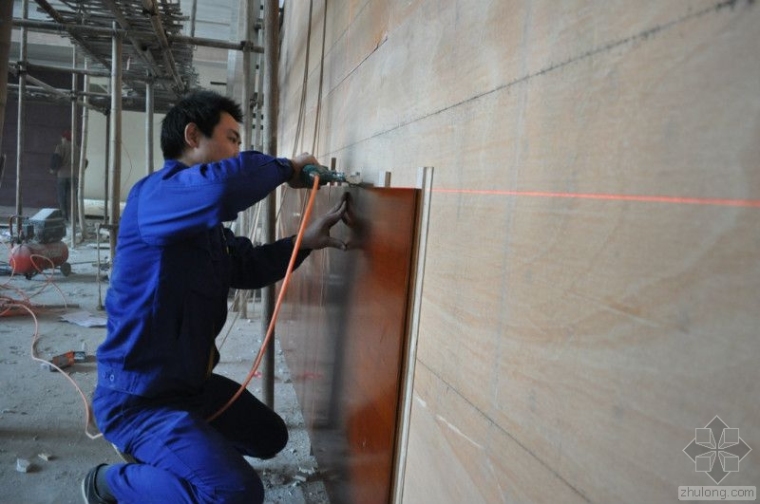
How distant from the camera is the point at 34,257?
6.01 m

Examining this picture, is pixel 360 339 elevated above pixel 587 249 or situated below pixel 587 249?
below

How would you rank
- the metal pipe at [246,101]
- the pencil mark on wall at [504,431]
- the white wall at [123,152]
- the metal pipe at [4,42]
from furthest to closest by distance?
the white wall at [123,152] → the metal pipe at [246,101] → the metal pipe at [4,42] → the pencil mark on wall at [504,431]

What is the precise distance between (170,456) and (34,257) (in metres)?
5.53

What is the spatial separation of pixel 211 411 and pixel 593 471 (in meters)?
1.67

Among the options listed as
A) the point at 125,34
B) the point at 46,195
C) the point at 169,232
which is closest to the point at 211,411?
the point at 169,232

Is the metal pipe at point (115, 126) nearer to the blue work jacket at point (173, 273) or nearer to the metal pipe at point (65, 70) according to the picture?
the metal pipe at point (65, 70)

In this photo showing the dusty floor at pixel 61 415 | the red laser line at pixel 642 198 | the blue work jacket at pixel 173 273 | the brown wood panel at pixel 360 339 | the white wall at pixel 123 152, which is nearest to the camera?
the red laser line at pixel 642 198

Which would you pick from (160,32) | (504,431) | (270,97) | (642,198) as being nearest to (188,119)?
(270,97)

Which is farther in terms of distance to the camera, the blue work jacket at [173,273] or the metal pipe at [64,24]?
the metal pipe at [64,24]

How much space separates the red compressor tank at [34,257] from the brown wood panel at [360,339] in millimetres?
4974

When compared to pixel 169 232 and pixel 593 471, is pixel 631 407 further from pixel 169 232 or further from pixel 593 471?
pixel 169 232

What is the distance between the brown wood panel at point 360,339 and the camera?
1312 mm

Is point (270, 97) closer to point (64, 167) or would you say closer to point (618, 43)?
point (618, 43)

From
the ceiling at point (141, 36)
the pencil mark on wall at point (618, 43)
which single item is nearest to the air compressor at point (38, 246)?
the ceiling at point (141, 36)
